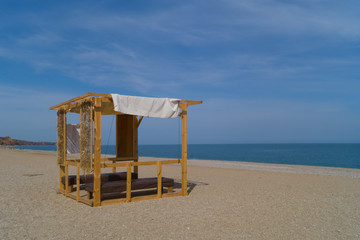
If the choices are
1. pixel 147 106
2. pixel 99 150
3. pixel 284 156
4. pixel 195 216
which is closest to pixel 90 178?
pixel 99 150

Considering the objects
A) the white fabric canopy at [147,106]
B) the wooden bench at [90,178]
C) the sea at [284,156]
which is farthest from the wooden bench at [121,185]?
the sea at [284,156]

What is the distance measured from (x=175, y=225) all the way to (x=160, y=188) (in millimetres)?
2580

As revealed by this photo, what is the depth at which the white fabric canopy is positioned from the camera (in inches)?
284

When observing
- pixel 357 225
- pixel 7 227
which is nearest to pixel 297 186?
pixel 357 225

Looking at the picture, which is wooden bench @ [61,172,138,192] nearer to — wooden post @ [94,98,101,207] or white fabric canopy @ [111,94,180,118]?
wooden post @ [94,98,101,207]

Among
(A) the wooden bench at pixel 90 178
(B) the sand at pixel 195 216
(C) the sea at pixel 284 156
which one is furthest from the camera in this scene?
(C) the sea at pixel 284 156

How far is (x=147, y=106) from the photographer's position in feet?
25.1

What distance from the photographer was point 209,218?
6.01 m

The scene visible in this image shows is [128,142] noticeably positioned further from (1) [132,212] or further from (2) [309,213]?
(2) [309,213]

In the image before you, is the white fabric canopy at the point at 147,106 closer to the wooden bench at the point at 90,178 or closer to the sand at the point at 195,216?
the sand at the point at 195,216

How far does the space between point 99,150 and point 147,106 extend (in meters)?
1.50

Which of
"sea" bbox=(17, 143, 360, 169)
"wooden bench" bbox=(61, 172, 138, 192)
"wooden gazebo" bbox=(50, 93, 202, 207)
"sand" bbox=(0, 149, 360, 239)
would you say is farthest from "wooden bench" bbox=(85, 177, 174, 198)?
"sea" bbox=(17, 143, 360, 169)

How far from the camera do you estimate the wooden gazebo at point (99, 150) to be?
7.06 metres

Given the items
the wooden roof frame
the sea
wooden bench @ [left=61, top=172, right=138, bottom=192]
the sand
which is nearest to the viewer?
the sand
